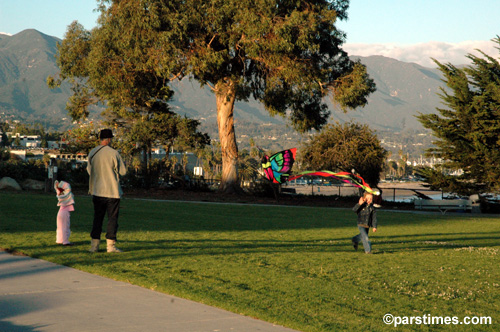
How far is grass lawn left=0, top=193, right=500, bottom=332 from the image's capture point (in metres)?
6.63

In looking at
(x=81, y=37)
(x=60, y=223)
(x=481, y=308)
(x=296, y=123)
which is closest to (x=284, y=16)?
(x=296, y=123)

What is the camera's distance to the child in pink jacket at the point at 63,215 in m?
10.9

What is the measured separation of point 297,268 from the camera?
367 inches

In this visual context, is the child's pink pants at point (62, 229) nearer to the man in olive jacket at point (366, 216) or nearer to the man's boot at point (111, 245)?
the man's boot at point (111, 245)

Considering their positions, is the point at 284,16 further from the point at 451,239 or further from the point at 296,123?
the point at 451,239

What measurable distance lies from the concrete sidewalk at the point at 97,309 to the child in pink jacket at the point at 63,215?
290 centimetres

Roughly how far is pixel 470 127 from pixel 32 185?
2557 cm

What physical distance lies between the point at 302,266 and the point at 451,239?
25.9ft

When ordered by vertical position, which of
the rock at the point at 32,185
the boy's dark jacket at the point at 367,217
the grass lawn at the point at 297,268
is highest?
the boy's dark jacket at the point at 367,217

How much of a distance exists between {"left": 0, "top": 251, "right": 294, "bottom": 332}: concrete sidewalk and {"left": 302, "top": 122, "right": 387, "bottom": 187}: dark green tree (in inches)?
1269

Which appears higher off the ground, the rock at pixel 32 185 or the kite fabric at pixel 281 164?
the kite fabric at pixel 281 164

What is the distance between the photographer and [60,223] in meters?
10.9

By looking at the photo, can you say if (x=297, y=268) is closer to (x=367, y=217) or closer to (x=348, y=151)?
(x=367, y=217)

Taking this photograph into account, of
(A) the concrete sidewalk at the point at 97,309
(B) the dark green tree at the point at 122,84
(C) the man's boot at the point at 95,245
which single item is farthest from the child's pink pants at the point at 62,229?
(B) the dark green tree at the point at 122,84
